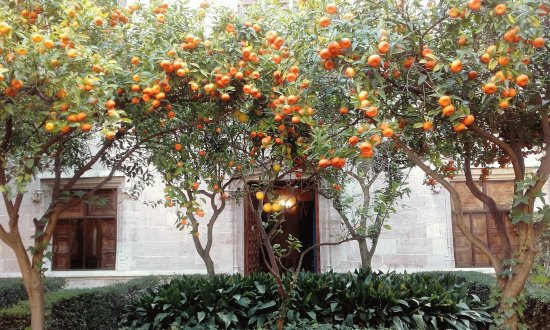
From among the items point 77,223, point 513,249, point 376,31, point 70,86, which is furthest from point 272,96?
point 77,223

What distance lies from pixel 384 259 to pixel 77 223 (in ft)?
23.2

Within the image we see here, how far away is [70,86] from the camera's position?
381 cm

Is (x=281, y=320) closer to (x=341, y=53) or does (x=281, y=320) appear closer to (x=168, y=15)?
(x=341, y=53)

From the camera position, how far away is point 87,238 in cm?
1121

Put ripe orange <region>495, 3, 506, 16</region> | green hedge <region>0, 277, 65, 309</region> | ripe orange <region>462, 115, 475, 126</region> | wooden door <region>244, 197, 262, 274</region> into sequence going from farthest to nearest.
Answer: wooden door <region>244, 197, 262, 274</region> < green hedge <region>0, 277, 65, 309</region> < ripe orange <region>462, 115, 475, 126</region> < ripe orange <region>495, 3, 506, 16</region>

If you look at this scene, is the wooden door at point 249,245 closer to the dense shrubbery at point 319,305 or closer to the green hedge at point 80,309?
the green hedge at point 80,309

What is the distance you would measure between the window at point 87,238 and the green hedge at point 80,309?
305 cm

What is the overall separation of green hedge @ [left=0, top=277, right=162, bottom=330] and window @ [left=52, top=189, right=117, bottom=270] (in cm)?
305

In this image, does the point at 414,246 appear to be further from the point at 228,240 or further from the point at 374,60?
the point at 374,60

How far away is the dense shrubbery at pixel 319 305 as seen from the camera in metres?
5.18

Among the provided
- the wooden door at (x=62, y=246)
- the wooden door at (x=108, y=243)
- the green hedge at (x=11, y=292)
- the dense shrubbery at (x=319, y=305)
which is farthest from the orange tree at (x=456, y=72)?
the wooden door at (x=62, y=246)

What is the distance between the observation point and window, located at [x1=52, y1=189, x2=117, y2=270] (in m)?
11.1

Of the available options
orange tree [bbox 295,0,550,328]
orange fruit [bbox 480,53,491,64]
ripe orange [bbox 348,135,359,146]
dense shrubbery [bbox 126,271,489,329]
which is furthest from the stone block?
orange fruit [bbox 480,53,491,64]

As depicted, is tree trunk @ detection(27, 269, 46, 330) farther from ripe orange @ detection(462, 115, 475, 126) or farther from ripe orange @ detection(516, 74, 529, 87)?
ripe orange @ detection(516, 74, 529, 87)
